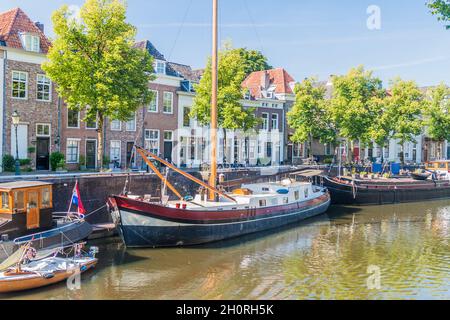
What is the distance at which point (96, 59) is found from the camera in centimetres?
2558

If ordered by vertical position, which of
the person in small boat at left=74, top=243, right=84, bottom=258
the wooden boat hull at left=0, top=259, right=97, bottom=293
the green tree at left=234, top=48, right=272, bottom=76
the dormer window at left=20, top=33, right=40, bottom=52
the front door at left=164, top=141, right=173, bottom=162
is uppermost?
the green tree at left=234, top=48, right=272, bottom=76

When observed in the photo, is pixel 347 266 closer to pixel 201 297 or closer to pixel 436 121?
pixel 201 297

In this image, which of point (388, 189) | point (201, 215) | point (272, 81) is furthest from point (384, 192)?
point (201, 215)

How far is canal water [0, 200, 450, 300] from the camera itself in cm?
1430

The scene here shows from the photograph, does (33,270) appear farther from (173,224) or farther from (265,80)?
(265,80)

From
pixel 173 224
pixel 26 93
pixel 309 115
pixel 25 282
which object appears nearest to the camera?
pixel 25 282

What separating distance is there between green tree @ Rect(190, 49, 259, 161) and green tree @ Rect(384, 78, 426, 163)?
727 inches

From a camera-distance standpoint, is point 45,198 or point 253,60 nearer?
point 45,198

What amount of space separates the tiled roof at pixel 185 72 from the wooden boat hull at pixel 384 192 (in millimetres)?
15577

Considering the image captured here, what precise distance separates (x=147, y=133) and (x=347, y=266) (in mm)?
22757

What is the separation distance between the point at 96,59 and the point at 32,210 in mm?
11565

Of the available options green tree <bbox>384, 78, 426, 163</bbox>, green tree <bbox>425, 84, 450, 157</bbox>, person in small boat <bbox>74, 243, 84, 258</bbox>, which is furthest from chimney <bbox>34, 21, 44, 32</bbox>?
green tree <bbox>425, 84, 450, 157</bbox>

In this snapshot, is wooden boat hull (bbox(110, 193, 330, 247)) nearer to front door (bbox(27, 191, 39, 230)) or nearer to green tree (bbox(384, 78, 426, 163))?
front door (bbox(27, 191, 39, 230))
